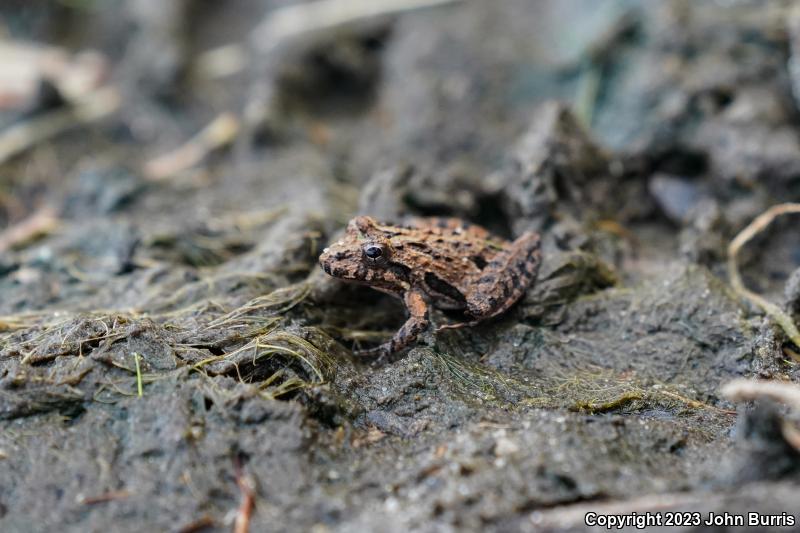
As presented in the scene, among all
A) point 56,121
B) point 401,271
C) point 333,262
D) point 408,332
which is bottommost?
point 408,332

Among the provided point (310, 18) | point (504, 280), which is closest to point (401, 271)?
point (504, 280)

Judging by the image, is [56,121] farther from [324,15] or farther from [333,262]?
[333,262]

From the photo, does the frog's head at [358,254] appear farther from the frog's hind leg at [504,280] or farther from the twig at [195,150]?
the twig at [195,150]

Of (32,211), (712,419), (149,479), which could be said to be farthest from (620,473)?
(32,211)

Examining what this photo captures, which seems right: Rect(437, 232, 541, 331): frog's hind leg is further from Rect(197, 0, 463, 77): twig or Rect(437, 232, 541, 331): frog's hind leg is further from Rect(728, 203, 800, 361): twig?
Rect(197, 0, 463, 77): twig

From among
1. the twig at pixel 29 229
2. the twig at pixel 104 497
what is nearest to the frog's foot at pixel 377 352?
the twig at pixel 104 497

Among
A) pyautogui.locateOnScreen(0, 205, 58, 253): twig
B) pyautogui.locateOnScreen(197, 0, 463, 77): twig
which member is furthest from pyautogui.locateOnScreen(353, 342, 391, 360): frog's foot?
pyautogui.locateOnScreen(197, 0, 463, 77): twig

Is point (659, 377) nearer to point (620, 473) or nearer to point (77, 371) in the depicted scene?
point (620, 473)
